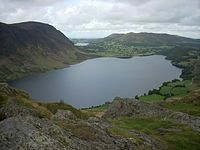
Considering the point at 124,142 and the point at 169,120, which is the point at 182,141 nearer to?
the point at 124,142

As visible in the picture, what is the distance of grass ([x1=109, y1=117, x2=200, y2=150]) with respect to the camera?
4712 cm

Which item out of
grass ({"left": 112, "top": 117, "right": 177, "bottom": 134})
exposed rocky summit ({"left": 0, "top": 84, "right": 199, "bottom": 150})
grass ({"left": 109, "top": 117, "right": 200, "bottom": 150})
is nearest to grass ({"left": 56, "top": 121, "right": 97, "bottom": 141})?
exposed rocky summit ({"left": 0, "top": 84, "right": 199, "bottom": 150})

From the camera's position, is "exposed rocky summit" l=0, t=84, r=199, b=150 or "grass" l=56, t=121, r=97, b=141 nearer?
"exposed rocky summit" l=0, t=84, r=199, b=150

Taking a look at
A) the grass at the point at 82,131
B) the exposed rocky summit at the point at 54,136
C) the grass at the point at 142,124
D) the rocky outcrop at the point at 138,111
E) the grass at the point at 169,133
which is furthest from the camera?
the rocky outcrop at the point at 138,111

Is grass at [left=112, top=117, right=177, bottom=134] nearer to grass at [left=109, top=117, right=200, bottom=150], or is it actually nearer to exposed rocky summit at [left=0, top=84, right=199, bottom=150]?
grass at [left=109, top=117, right=200, bottom=150]

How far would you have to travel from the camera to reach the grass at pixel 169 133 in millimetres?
47116

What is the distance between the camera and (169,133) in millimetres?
55562

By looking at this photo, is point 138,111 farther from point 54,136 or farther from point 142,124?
point 54,136

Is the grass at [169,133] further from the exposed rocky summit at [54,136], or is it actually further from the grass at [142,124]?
the exposed rocky summit at [54,136]

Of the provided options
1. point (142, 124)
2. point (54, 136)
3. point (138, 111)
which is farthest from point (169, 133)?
point (54, 136)

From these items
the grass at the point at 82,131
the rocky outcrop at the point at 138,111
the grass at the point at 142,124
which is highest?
the grass at the point at 82,131

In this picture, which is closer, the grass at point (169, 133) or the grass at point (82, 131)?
the grass at point (82, 131)

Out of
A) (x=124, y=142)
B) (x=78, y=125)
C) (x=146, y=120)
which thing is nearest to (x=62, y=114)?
(x=78, y=125)

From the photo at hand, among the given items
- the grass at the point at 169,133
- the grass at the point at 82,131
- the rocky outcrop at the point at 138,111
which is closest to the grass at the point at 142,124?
the grass at the point at 169,133
